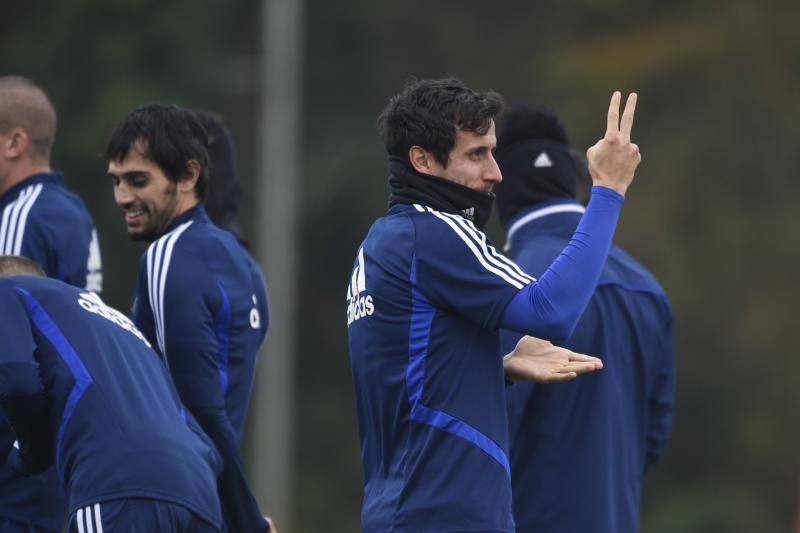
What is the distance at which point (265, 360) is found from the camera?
23.5 meters

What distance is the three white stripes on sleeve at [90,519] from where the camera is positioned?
5312 millimetres

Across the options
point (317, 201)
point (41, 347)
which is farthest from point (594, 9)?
point (41, 347)

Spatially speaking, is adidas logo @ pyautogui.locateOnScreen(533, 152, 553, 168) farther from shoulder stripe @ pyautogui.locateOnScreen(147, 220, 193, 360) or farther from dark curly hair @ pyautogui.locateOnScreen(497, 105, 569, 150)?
shoulder stripe @ pyautogui.locateOnScreen(147, 220, 193, 360)

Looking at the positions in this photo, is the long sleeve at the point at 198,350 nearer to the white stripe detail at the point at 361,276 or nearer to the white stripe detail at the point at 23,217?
the white stripe detail at the point at 23,217

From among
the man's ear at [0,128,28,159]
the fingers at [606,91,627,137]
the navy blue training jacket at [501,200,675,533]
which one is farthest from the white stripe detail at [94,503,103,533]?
the man's ear at [0,128,28,159]

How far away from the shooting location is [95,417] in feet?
17.7

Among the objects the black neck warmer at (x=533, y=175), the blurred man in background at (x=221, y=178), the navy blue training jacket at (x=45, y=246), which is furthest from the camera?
the blurred man in background at (x=221, y=178)

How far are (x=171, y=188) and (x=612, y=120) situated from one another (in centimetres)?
203

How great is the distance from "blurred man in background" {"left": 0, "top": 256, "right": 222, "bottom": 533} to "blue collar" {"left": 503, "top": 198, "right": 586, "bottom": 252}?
6.16 feet

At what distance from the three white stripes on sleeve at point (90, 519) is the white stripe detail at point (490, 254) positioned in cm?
153

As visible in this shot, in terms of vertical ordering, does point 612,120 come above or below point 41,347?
above

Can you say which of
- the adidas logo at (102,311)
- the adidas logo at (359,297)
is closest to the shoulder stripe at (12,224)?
the adidas logo at (102,311)

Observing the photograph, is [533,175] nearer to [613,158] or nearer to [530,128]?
[530,128]

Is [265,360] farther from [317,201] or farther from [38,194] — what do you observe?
[38,194]
